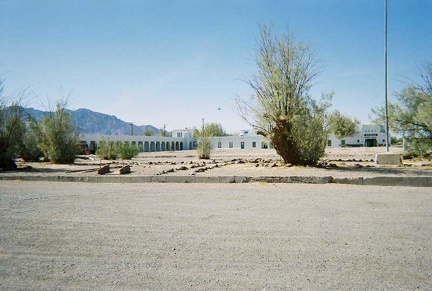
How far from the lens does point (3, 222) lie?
17.3 ft

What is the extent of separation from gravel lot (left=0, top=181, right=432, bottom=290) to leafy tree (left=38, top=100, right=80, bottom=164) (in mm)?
15080

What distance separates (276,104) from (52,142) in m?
14.6

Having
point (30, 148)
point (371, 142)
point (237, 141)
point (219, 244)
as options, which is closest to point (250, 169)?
point (219, 244)

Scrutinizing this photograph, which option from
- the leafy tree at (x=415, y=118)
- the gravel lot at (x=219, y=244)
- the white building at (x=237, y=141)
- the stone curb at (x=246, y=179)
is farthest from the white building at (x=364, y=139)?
the gravel lot at (x=219, y=244)

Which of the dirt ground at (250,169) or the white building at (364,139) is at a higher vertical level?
the white building at (364,139)

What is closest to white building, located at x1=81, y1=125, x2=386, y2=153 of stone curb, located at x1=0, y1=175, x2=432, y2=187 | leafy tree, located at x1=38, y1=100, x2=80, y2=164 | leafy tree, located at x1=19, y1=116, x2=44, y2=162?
leafy tree, located at x1=19, y1=116, x2=44, y2=162

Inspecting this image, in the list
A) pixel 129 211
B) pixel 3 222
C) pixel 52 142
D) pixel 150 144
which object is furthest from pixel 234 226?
pixel 150 144

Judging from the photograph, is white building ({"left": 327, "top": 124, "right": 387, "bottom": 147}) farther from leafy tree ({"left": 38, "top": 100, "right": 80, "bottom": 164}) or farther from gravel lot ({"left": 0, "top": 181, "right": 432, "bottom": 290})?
gravel lot ({"left": 0, "top": 181, "right": 432, "bottom": 290})

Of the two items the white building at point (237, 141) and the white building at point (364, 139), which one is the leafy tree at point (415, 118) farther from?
the white building at point (364, 139)

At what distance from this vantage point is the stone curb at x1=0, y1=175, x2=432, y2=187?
9.54 metres

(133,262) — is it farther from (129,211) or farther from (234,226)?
(129,211)

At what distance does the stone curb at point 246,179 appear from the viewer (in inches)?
376

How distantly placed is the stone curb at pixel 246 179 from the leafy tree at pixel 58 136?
8572mm

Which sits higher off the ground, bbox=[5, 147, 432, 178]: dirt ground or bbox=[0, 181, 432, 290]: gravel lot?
bbox=[5, 147, 432, 178]: dirt ground
